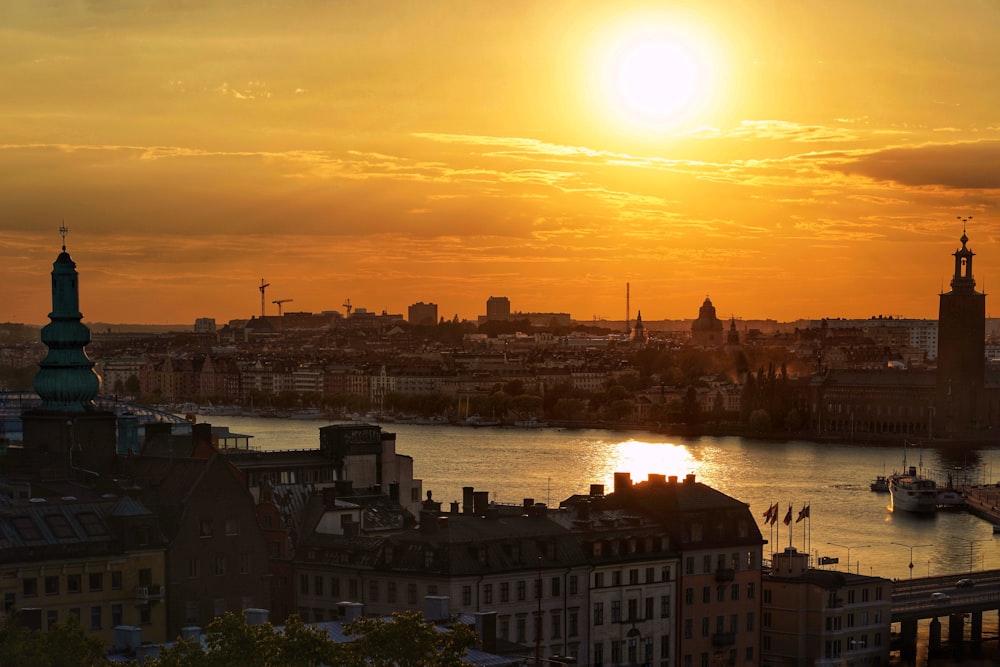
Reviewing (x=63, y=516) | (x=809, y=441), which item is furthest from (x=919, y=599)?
(x=809, y=441)

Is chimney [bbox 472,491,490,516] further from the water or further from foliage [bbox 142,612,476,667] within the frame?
the water

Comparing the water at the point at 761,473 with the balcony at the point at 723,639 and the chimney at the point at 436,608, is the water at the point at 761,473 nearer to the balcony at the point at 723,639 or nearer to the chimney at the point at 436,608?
the balcony at the point at 723,639

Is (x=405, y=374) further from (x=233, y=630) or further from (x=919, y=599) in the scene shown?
(x=233, y=630)

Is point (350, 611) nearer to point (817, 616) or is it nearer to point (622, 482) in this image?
point (622, 482)

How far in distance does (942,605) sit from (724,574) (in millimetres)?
4951

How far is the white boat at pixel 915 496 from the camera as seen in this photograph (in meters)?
44.2

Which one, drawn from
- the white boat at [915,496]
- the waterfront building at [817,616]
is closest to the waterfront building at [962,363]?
the white boat at [915,496]

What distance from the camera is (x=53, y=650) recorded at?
40.6 ft

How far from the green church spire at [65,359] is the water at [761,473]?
518 inches

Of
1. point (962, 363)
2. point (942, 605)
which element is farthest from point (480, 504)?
point (962, 363)

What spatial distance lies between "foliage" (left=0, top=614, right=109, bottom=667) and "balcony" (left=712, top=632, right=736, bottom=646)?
924cm

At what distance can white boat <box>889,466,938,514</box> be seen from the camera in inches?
1740

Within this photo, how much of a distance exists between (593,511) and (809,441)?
5678cm

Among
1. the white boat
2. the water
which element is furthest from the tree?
the white boat
